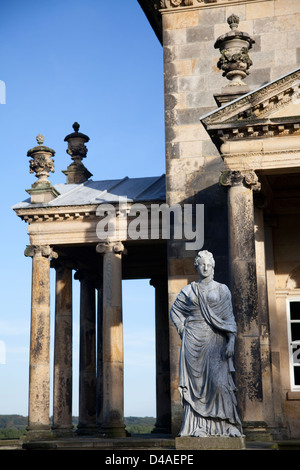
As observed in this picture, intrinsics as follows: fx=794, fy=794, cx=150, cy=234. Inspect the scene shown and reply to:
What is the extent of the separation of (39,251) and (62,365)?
14.2 feet

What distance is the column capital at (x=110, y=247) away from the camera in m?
26.1

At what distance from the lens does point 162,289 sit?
106ft

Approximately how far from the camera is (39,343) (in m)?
26.0

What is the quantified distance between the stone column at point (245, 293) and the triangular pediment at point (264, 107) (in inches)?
54.4

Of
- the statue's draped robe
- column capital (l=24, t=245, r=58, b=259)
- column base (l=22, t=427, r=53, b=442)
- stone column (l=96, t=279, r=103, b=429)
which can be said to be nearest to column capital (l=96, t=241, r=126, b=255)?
column capital (l=24, t=245, r=58, b=259)

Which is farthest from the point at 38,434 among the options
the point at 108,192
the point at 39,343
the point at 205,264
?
the point at 205,264

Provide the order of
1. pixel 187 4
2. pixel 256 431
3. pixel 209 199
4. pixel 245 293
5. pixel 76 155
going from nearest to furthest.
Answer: pixel 256 431 → pixel 245 293 → pixel 209 199 → pixel 187 4 → pixel 76 155

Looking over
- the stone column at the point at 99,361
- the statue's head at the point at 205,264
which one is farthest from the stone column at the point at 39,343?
the statue's head at the point at 205,264

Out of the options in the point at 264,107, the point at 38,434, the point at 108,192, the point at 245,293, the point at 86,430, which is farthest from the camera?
the point at 86,430

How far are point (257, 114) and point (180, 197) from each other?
5.20 metres

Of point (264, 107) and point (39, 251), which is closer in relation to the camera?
point (264, 107)

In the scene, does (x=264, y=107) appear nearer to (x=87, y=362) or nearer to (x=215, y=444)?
(x=215, y=444)

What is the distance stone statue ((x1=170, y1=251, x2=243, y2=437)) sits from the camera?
45.9ft

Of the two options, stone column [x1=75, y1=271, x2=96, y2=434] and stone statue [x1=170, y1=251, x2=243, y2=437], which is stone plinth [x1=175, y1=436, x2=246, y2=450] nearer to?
stone statue [x1=170, y1=251, x2=243, y2=437]
